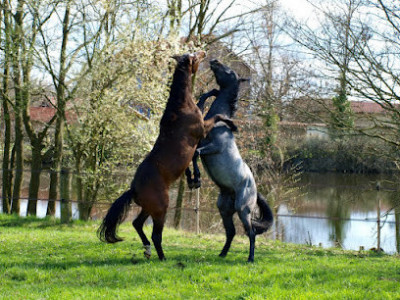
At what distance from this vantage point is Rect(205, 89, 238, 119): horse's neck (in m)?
6.63

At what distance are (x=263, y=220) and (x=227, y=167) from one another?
1.21m

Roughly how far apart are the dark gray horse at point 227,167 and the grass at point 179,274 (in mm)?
631

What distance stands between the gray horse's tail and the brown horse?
1.59 meters

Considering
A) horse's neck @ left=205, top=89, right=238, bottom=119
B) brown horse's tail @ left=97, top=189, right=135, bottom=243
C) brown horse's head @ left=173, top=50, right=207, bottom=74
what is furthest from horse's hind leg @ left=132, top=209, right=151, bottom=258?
brown horse's head @ left=173, top=50, right=207, bottom=74

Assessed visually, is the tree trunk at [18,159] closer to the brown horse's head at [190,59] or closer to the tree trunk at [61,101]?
the tree trunk at [61,101]

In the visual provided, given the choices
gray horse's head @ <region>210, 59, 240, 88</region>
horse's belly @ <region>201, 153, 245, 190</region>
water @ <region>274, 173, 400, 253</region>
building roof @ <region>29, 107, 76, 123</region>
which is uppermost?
building roof @ <region>29, 107, 76, 123</region>

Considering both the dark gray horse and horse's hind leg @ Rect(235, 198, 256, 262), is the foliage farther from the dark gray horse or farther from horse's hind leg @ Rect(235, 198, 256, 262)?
horse's hind leg @ Rect(235, 198, 256, 262)

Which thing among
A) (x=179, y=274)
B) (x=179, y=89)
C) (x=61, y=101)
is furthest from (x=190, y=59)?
(x=61, y=101)

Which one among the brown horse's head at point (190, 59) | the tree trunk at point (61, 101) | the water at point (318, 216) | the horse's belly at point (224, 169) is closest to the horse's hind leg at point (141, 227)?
the horse's belly at point (224, 169)

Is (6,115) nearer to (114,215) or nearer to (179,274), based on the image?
(114,215)

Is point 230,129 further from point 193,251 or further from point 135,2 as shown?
point 135,2

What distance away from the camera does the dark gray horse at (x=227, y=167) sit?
249 inches

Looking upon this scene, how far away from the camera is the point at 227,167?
633cm

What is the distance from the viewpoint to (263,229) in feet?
22.3
